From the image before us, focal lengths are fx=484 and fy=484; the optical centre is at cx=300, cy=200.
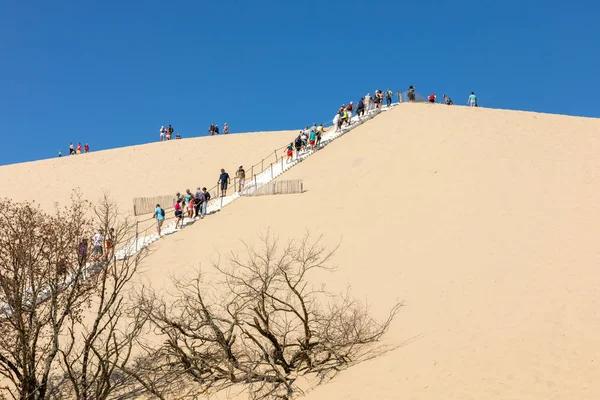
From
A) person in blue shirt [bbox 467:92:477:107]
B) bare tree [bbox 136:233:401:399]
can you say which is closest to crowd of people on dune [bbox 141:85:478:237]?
person in blue shirt [bbox 467:92:477:107]

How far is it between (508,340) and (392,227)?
7.07 metres

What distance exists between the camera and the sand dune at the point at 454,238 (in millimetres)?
8086

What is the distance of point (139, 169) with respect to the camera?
31.1m

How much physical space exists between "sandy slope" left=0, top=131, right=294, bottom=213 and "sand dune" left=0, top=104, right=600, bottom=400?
320 mm

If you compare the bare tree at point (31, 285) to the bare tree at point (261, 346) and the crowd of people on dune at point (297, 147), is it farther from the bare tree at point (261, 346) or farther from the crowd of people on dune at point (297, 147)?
the crowd of people on dune at point (297, 147)

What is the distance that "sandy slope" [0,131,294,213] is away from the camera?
27.4 m

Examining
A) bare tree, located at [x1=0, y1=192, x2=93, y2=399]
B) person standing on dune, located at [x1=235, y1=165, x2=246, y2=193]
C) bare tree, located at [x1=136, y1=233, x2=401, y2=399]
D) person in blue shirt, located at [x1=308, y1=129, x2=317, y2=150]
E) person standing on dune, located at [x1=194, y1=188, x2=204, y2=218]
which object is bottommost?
bare tree, located at [x1=136, y1=233, x2=401, y2=399]

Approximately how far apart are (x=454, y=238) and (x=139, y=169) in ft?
74.5

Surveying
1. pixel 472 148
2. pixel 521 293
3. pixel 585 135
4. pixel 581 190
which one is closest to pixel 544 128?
pixel 585 135

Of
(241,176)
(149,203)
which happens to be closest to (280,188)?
(241,176)

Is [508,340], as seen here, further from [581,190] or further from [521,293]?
[581,190]

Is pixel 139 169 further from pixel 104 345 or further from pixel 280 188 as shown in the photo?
pixel 104 345

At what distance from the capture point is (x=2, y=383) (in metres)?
10.3

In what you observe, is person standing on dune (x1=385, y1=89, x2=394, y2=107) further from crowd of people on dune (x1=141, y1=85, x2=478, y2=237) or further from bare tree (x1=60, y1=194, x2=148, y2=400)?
bare tree (x1=60, y1=194, x2=148, y2=400)
